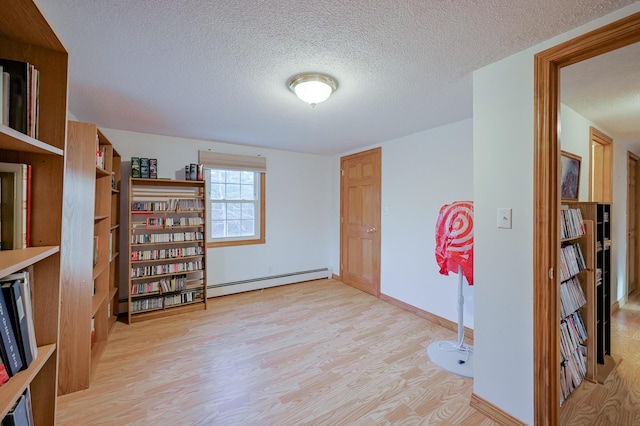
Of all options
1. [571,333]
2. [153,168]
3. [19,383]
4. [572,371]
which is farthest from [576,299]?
[153,168]

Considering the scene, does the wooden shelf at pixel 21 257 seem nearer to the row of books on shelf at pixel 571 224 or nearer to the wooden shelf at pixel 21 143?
the wooden shelf at pixel 21 143

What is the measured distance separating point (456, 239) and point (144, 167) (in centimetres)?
333

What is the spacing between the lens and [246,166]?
390 centimetres

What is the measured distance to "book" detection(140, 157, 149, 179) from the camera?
3035 millimetres

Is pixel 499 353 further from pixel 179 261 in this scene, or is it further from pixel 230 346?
pixel 179 261

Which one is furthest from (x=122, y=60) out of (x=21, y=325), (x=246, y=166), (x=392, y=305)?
(x=392, y=305)

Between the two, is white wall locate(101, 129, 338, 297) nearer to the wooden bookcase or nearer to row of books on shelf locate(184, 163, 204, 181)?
row of books on shelf locate(184, 163, 204, 181)

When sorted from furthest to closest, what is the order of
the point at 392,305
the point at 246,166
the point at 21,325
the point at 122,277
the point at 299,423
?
the point at 246,166 < the point at 392,305 < the point at 122,277 < the point at 299,423 < the point at 21,325

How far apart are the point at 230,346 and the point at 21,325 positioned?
72.9 inches

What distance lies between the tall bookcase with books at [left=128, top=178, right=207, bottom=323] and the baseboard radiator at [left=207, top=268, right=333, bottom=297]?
32 centimetres

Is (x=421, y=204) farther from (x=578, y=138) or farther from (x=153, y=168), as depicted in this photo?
(x=153, y=168)

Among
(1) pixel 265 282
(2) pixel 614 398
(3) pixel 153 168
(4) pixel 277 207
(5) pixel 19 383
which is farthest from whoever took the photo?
(4) pixel 277 207

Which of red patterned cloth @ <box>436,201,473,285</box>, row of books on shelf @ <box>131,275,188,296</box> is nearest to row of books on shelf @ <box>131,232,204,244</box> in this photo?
row of books on shelf @ <box>131,275,188,296</box>

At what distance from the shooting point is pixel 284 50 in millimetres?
1513
